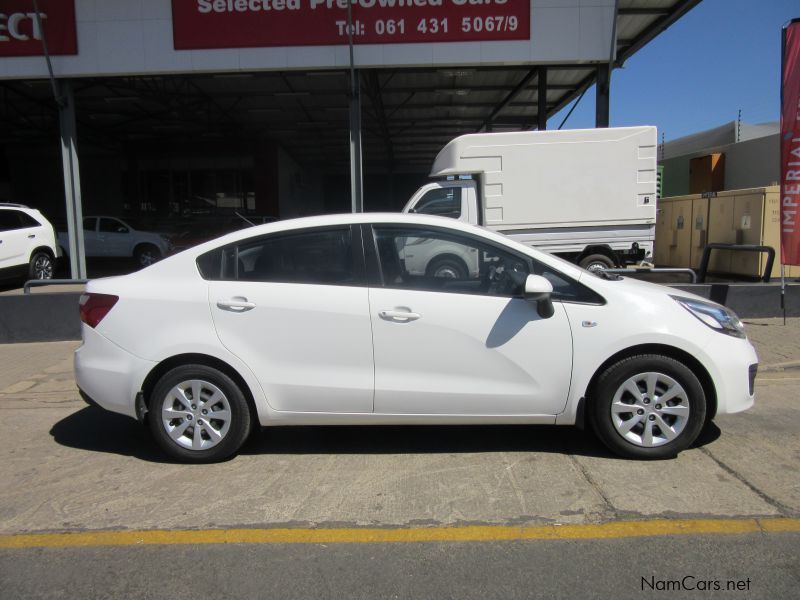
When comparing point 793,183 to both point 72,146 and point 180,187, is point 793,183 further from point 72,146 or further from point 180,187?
point 180,187

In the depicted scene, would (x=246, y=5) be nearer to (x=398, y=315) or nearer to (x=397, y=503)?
(x=398, y=315)

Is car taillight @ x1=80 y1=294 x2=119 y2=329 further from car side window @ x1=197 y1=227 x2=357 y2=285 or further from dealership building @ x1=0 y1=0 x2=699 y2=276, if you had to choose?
dealership building @ x1=0 y1=0 x2=699 y2=276

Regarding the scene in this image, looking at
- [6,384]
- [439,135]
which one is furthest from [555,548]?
[439,135]

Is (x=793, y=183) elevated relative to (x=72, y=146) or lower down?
lower down

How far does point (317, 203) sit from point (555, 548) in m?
36.5

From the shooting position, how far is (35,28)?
36.0ft

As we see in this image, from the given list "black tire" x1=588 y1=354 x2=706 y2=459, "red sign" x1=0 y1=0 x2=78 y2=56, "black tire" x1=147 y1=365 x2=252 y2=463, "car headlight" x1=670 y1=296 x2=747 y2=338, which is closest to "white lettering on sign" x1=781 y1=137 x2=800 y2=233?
"car headlight" x1=670 y1=296 x2=747 y2=338

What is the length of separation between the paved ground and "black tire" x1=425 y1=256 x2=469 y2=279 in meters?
1.29

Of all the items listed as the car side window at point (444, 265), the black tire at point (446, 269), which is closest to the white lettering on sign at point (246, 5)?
the car side window at point (444, 265)

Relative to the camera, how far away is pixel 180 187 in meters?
26.9

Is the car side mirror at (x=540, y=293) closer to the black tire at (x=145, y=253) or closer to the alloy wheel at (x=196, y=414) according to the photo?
the alloy wheel at (x=196, y=414)

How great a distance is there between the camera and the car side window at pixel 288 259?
164 inches

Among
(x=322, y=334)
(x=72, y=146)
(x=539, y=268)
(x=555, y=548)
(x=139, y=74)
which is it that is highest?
(x=139, y=74)

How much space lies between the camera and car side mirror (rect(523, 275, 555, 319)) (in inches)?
152
